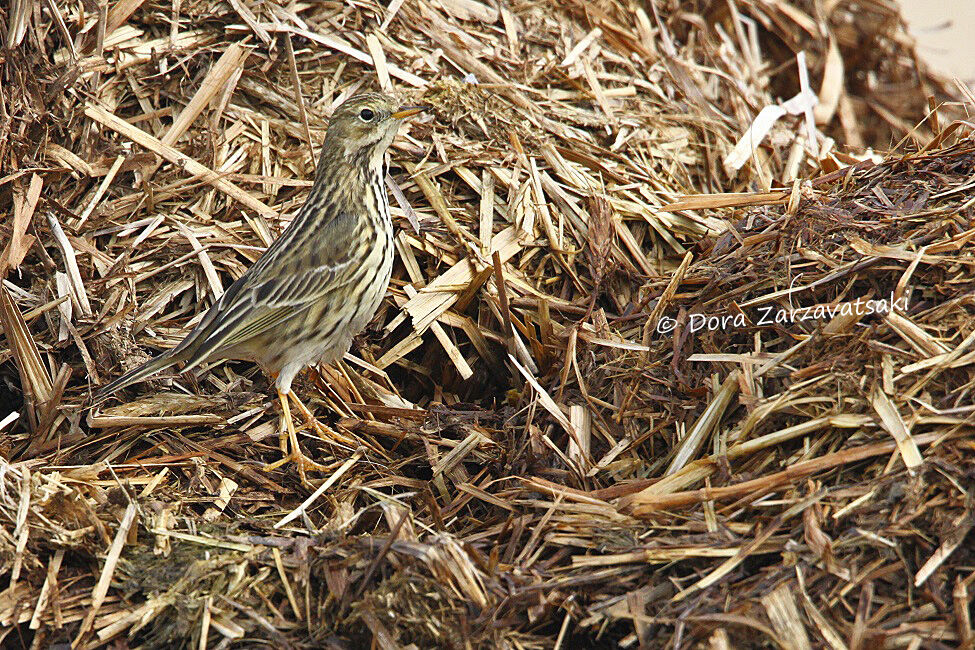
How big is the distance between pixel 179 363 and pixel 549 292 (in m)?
1.85

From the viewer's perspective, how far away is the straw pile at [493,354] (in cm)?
358

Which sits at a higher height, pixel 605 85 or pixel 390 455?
pixel 605 85

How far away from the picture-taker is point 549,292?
532 centimetres

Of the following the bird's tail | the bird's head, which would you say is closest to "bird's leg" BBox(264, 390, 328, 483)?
the bird's tail

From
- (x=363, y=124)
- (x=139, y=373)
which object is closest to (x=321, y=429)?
(x=139, y=373)

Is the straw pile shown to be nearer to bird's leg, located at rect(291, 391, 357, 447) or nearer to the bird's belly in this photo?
bird's leg, located at rect(291, 391, 357, 447)

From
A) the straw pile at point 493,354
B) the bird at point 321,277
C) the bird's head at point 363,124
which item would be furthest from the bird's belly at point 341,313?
the bird's head at point 363,124

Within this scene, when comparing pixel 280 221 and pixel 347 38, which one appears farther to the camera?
pixel 347 38

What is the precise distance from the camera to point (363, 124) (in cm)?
511

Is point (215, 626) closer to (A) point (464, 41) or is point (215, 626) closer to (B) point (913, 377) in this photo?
(B) point (913, 377)

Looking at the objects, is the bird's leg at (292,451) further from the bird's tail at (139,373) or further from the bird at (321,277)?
the bird's tail at (139,373)

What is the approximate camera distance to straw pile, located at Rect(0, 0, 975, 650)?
358cm

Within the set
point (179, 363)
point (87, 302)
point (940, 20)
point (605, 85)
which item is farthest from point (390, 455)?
point (940, 20)

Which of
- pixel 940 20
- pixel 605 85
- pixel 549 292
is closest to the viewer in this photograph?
pixel 549 292
